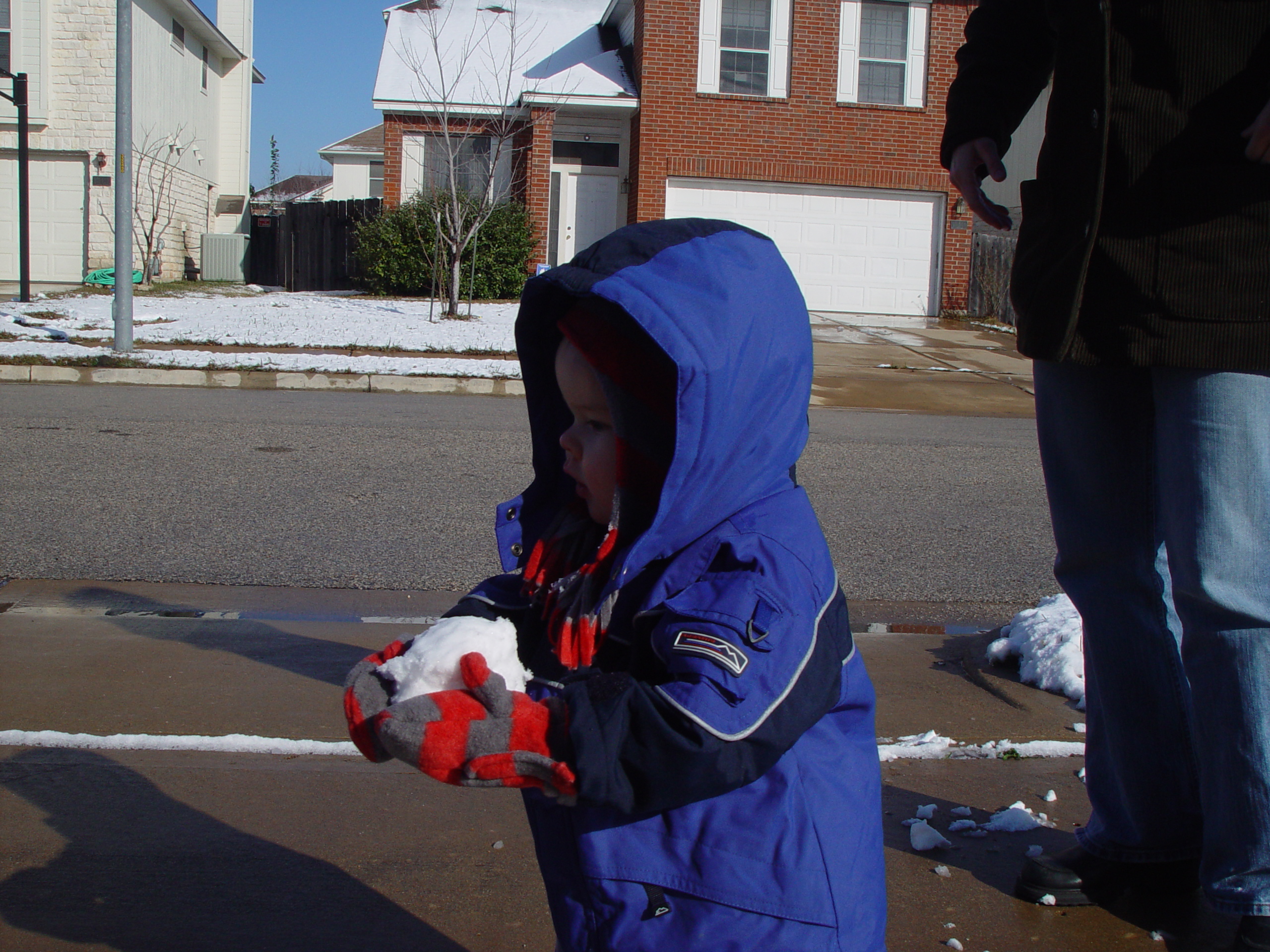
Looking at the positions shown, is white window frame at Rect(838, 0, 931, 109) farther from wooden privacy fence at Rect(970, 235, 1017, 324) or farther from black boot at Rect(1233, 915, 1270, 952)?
black boot at Rect(1233, 915, 1270, 952)

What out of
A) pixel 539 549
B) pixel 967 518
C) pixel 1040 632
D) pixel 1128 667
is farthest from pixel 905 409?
pixel 539 549

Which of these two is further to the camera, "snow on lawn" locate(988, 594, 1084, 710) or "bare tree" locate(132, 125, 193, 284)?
"bare tree" locate(132, 125, 193, 284)

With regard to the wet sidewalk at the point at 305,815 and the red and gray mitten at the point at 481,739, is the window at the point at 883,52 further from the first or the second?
the red and gray mitten at the point at 481,739

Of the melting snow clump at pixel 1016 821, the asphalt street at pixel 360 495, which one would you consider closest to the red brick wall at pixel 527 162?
the asphalt street at pixel 360 495

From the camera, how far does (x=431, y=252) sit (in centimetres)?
1936

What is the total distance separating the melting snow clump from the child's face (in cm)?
142

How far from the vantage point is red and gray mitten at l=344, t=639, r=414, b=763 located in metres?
1.27

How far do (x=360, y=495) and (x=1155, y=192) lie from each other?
4.43 m

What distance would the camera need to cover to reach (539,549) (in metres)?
1.67

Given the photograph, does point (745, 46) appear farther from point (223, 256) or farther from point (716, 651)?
point (716, 651)

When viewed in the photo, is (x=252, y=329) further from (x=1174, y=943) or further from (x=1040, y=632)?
(x=1174, y=943)

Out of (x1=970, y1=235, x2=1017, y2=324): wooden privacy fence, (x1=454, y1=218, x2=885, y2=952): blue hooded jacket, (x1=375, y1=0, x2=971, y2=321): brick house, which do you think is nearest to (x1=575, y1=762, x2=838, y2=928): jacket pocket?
(x1=454, y1=218, x2=885, y2=952): blue hooded jacket

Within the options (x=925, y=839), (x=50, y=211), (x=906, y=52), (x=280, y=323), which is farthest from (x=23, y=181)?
(x=925, y=839)

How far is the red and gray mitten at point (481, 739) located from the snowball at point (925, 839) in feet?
4.75
